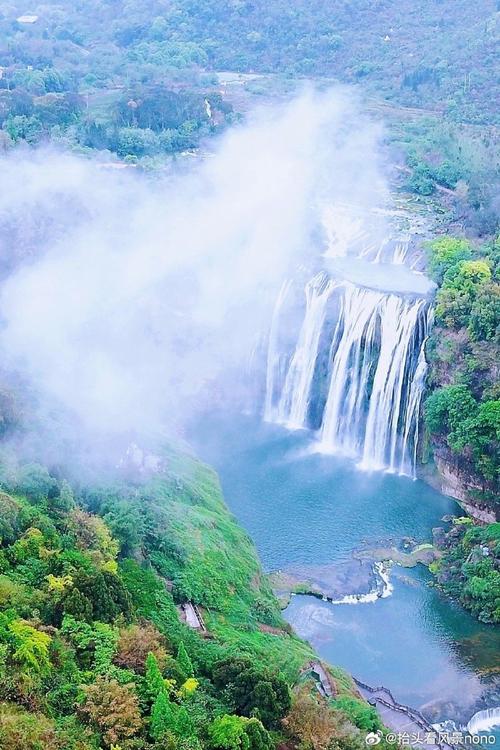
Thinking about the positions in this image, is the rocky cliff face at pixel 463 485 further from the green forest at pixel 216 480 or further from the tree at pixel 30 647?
the tree at pixel 30 647

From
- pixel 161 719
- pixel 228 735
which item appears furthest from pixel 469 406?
pixel 161 719

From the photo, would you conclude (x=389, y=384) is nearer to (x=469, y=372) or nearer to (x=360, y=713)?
(x=469, y=372)

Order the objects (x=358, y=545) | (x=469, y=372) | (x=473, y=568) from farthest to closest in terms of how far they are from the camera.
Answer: (x=469, y=372) < (x=358, y=545) < (x=473, y=568)

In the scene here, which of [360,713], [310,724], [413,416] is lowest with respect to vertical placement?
[360,713]

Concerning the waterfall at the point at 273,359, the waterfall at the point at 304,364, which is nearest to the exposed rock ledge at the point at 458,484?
the waterfall at the point at 304,364

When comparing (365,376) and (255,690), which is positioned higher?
(365,376)

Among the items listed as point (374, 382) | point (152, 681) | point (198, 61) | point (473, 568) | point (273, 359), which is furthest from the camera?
point (198, 61)

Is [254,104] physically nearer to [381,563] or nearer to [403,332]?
[403,332]
